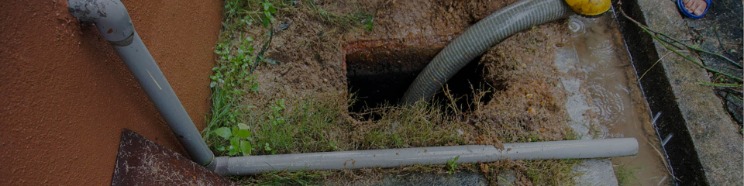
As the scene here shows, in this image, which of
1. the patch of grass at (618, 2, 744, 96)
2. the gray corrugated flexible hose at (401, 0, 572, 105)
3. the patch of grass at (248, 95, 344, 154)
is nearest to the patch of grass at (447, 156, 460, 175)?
the patch of grass at (248, 95, 344, 154)

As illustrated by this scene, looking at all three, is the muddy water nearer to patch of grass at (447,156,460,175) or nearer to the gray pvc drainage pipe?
the gray pvc drainage pipe

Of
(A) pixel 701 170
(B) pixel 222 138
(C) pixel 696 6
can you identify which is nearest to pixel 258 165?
(B) pixel 222 138

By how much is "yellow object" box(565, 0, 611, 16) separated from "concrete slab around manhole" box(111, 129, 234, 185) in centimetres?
234

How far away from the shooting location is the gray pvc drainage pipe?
2727mm

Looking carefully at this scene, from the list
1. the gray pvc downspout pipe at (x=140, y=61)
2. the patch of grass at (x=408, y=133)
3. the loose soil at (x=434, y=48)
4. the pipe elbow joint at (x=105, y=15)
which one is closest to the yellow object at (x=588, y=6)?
the loose soil at (x=434, y=48)

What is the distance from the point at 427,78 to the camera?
3434 mm

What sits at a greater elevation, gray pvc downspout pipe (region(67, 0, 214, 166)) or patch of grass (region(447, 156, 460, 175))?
gray pvc downspout pipe (region(67, 0, 214, 166))

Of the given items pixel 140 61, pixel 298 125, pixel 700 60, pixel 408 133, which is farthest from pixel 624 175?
pixel 140 61

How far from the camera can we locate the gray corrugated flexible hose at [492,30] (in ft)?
10.7

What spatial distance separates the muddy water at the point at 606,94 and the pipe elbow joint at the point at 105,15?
7.88 feet

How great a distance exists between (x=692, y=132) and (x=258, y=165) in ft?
8.10

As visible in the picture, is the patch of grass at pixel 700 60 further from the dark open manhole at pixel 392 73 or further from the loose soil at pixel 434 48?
the dark open manhole at pixel 392 73

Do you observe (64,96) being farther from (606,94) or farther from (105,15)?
(606,94)

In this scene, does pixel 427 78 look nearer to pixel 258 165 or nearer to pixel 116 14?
pixel 258 165
